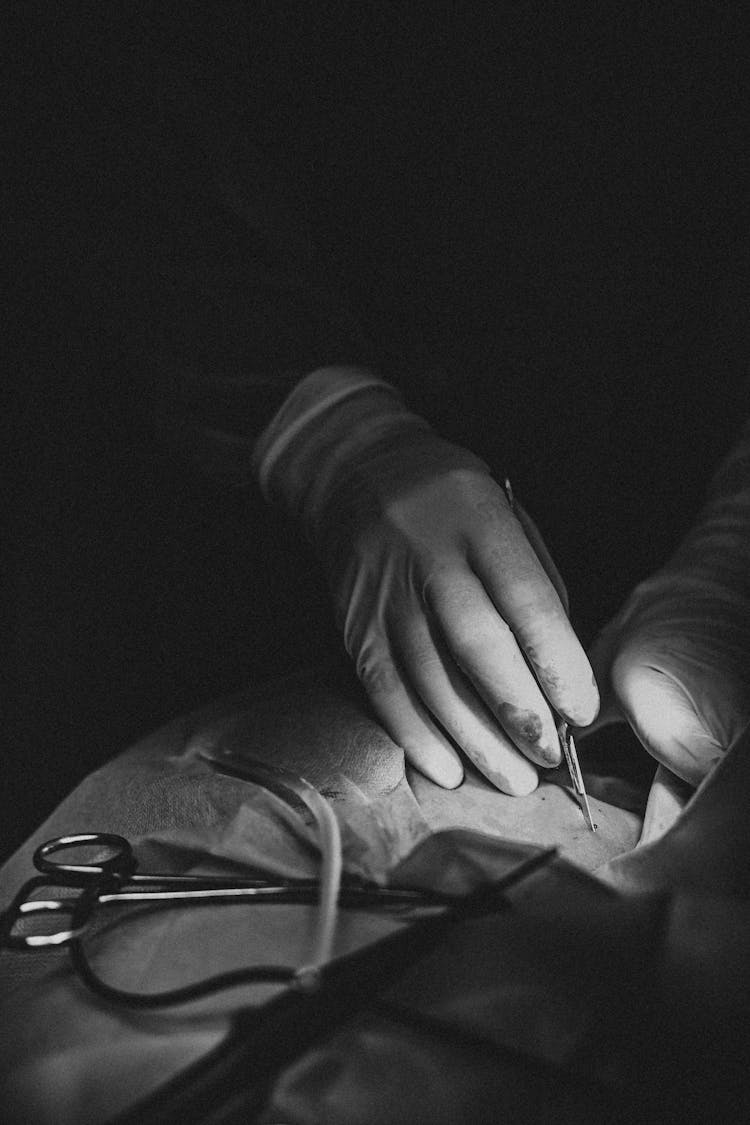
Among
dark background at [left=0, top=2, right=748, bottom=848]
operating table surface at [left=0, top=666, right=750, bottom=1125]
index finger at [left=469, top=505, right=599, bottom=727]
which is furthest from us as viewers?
dark background at [left=0, top=2, right=748, bottom=848]

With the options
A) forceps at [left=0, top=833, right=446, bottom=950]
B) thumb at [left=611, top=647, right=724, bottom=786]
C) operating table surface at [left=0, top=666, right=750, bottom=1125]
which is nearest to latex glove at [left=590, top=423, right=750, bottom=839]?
thumb at [left=611, top=647, right=724, bottom=786]

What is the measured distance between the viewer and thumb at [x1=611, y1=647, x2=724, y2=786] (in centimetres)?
97

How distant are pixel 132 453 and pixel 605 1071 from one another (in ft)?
5.68

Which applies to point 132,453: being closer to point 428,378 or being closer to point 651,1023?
point 428,378

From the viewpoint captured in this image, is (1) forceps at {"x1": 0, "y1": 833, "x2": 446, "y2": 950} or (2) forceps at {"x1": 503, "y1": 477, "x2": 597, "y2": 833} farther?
(2) forceps at {"x1": 503, "y1": 477, "x2": 597, "y2": 833}

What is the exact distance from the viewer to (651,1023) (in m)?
0.58

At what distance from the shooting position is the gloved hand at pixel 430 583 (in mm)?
1153

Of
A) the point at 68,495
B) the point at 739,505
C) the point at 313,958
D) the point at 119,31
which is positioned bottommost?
the point at 739,505

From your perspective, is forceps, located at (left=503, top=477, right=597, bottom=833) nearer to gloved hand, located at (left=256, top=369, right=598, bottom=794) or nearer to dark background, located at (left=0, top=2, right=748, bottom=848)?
gloved hand, located at (left=256, top=369, right=598, bottom=794)

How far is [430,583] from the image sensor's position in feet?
4.09

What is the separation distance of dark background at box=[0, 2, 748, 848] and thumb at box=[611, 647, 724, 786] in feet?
1.32

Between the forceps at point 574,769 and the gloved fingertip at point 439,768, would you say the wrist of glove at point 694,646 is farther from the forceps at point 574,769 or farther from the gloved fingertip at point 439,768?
the gloved fingertip at point 439,768

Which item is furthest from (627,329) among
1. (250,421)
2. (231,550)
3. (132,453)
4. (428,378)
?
(132,453)

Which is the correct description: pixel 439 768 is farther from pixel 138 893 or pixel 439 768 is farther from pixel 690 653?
pixel 138 893
